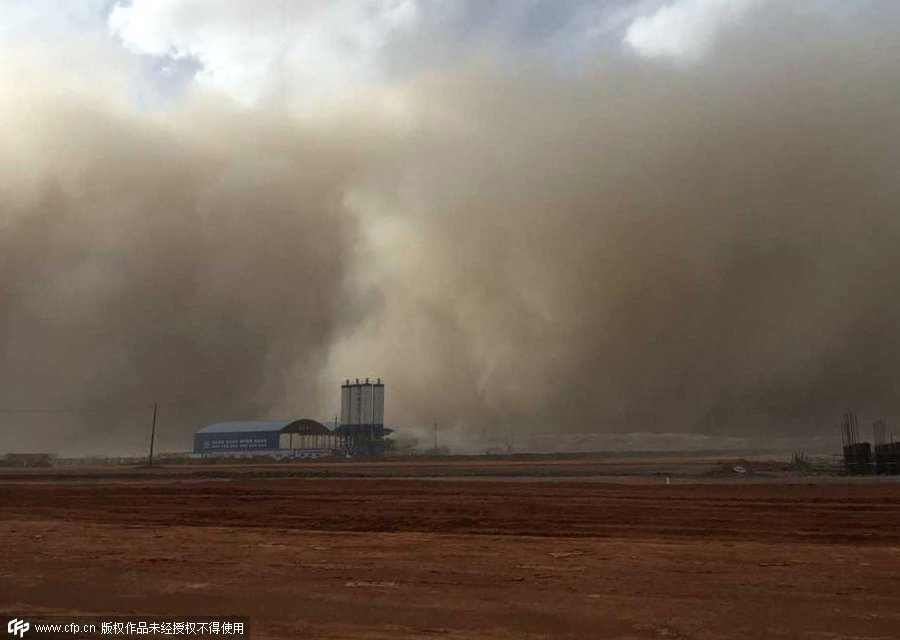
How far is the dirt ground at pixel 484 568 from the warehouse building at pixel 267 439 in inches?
3587

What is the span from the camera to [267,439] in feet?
368

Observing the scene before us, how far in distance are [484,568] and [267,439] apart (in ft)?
350

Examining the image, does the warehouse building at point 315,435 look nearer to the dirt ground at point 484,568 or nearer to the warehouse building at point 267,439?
the warehouse building at point 267,439

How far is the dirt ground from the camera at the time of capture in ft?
25.5

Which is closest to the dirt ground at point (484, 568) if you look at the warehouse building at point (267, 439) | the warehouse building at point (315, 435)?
the warehouse building at point (315, 435)

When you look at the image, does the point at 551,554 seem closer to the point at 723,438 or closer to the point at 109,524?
the point at 109,524

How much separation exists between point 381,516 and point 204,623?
12.5 meters

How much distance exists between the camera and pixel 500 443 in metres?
137

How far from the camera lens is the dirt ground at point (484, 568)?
25.5 ft

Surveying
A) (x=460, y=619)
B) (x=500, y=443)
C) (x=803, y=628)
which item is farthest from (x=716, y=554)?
(x=500, y=443)

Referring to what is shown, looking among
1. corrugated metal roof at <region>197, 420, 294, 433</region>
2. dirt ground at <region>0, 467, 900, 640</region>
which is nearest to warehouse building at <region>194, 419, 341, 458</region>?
corrugated metal roof at <region>197, 420, 294, 433</region>

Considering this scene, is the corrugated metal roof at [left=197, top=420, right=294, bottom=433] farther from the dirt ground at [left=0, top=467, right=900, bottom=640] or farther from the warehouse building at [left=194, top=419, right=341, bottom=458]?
the dirt ground at [left=0, top=467, right=900, bottom=640]

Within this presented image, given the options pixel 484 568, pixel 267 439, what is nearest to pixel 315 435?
pixel 267 439

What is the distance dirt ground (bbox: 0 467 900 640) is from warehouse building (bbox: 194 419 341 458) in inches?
3587
